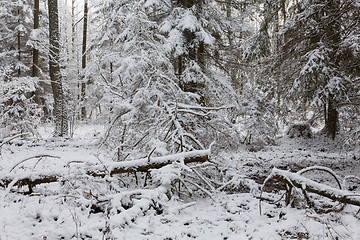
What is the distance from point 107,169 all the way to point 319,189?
3408mm

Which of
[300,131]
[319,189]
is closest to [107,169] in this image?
[319,189]

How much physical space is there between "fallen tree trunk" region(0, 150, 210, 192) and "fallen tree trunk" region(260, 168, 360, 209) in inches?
55.5

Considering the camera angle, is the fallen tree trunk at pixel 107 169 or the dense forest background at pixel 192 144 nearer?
the dense forest background at pixel 192 144

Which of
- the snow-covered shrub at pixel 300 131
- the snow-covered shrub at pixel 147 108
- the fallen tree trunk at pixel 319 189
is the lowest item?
the snow-covered shrub at pixel 300 131

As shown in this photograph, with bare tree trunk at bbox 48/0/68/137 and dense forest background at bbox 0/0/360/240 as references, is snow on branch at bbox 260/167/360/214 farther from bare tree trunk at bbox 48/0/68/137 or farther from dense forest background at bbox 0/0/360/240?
bare tree trunk at bbox 48/0/68/137

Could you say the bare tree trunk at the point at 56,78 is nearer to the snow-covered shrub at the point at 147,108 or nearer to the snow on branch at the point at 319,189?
the snow-covered shrub at the point at 147,108

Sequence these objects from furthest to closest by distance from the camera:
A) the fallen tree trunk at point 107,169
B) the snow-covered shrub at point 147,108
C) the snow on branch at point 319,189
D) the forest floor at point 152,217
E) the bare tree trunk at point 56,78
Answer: the bare tree trunk at point 56,78
the snow-covered shrub at point 147,108
the fallen tree trunk at point 107,169
the snow on branch at point 319,189
the forest floor at point 152,217

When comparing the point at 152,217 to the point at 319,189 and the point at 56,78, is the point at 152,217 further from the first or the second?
the point at 56,78

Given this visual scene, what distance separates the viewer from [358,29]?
5.96m

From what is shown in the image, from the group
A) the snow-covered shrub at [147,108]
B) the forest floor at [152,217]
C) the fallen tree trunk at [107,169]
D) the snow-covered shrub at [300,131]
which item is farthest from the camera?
the snow-covered shrub at [300,131]

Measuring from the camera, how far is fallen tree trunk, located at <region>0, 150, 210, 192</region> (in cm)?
384

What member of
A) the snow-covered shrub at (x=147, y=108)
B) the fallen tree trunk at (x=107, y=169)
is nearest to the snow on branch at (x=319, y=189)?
the fallen tree trunk at (x=107, y=169)

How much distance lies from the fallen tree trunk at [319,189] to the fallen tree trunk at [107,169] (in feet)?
4.63

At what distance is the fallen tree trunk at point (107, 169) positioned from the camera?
12.6 ft
